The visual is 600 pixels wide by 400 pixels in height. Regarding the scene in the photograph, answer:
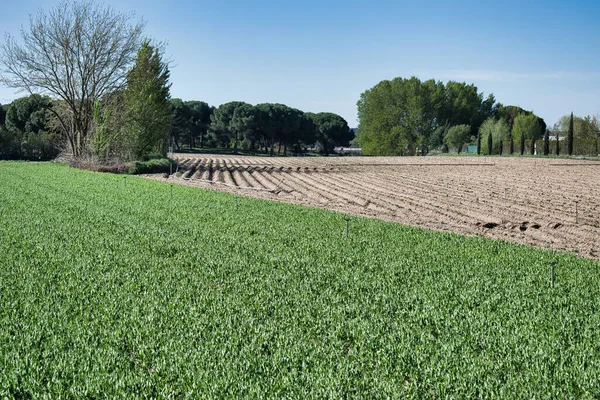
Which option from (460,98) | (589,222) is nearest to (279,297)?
(589,222)

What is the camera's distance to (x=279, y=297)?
6.85 meters

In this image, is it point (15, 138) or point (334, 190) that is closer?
point (334, 190)

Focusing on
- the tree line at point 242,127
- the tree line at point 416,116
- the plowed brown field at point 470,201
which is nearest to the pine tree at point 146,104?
the plowed brown field at point 470,201

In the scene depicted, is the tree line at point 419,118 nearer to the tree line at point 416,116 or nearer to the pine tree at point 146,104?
the tree line at point 416,116

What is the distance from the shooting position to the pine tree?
37281 mm

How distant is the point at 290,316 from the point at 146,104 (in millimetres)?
34149

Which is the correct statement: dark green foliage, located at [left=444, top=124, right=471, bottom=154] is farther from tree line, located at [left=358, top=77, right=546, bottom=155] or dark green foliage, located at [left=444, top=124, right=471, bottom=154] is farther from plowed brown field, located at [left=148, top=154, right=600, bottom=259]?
plowed brown field, located at [left=148, top=154, right=600, bottom=259]

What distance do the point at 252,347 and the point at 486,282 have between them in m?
4.02

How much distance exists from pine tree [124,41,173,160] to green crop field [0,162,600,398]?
26.9 m

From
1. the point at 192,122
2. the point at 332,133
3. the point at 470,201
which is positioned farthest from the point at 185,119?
the point at 470,201

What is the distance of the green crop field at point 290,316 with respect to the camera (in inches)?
179

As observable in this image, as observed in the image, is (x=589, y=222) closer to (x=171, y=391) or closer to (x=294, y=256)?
(x=294, y=256)

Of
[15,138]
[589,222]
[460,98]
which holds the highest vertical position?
[460,98]

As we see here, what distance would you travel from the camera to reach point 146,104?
37.6 metres
